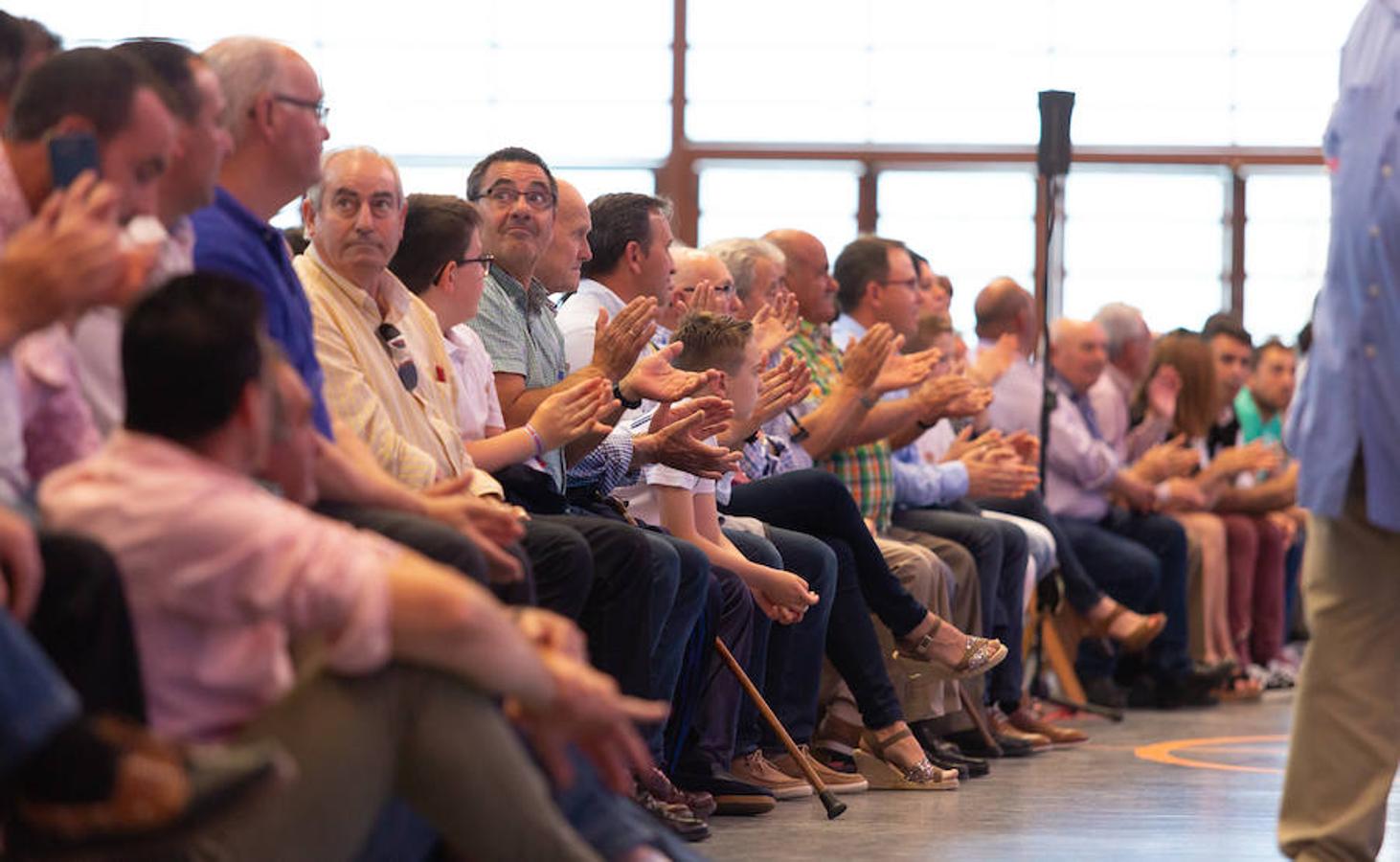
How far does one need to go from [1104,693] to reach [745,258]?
2.58 m

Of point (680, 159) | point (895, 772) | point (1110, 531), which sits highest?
point (680, 159)

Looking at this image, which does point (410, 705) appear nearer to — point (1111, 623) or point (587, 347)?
point (587, 347)

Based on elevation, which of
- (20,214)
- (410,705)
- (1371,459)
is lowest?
(410,705)

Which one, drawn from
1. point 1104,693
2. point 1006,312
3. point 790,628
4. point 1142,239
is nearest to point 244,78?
point 790,628

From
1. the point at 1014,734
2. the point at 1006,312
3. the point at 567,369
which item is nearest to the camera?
the point at 567,369

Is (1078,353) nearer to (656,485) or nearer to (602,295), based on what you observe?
(602,295)

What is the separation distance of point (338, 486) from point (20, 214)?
2.16 ft

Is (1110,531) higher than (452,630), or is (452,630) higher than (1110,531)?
(452,630)

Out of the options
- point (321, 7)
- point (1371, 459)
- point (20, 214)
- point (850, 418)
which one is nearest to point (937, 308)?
point (850, 418)

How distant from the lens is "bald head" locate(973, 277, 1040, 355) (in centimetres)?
816

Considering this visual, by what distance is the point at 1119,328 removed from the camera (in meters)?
9.30

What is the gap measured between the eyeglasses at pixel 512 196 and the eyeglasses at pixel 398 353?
947 millimetres

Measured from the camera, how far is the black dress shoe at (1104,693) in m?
7.96

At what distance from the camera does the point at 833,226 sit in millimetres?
12883
